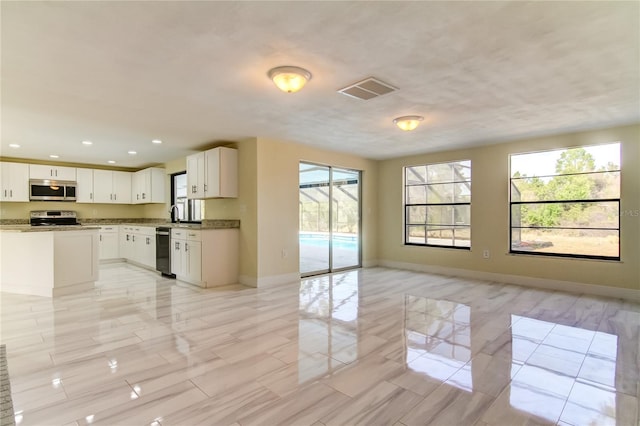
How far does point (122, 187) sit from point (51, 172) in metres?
1.41

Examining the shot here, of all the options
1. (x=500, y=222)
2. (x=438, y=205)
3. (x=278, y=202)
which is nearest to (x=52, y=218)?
(x=278, y=202)

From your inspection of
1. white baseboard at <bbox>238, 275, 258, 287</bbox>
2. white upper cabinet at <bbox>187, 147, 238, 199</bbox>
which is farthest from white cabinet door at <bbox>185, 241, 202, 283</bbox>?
white upper cabinet at <bbox>187, 147, 238, 199</bbox>

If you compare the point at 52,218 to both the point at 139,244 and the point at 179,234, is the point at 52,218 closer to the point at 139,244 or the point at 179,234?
the point at 139,244

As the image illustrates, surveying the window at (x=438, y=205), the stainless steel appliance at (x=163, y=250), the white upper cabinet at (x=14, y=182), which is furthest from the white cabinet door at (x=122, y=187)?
the window at (x=438, y=205)

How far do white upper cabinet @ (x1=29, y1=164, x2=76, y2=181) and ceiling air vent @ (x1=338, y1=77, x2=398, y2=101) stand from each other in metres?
7.22

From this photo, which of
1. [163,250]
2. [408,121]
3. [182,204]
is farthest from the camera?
[182,204]

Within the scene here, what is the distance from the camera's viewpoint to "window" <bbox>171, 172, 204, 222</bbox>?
692 centimetres

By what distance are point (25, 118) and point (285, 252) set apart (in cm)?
398

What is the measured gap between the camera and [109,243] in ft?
25.1

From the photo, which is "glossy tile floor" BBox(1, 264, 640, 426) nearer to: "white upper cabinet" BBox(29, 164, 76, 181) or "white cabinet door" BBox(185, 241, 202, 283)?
"white cabinet door" BBox(185, 241, 202, 283)

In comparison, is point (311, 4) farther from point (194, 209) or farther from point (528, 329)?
point (194, 209)

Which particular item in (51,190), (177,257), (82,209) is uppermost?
(51,190)

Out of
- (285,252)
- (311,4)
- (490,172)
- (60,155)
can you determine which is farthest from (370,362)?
(60,155)

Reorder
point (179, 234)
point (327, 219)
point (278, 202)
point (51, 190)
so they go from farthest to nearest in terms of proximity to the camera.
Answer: point (51, 190)
point (327, 219)
point (179, 234)
point (278, 202)
